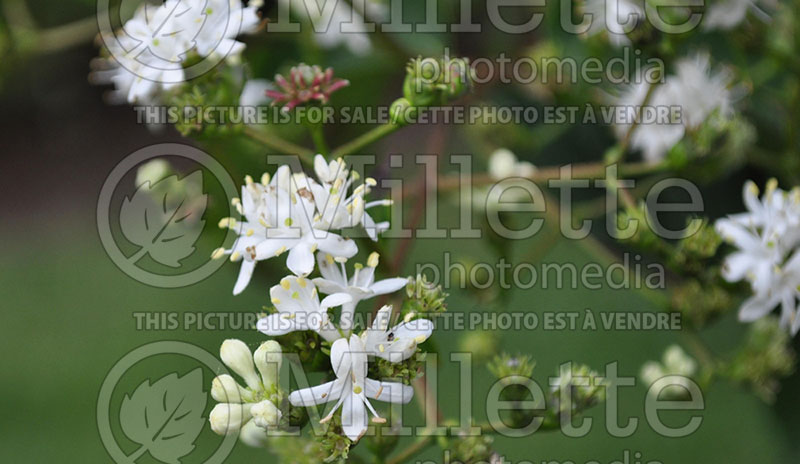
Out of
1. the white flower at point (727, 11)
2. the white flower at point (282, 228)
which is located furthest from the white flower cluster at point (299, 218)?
the white flower at point (727, 11)

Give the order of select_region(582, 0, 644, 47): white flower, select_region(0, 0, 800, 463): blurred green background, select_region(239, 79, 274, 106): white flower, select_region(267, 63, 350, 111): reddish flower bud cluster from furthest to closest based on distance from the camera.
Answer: select_region(0, 0, 800, 463): blurred green background → select_region(239, 79, 274, 106): white flower → select_region(582, 0, 644, 47): white flower → select_region(267, 63, 350, 111): reddish flower bud cluster

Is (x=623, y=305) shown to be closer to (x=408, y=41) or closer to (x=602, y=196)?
(x=602, y=196)

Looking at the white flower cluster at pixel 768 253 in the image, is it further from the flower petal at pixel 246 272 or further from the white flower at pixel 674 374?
the flower petal at pixel 246 272

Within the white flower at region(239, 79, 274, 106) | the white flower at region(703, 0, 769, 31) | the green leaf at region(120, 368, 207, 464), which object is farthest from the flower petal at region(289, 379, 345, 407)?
the white flower at region(703, 0, 769, 31)

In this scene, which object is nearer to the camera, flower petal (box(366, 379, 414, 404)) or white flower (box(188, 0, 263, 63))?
flower petal (box(366, 379, 414, 404))

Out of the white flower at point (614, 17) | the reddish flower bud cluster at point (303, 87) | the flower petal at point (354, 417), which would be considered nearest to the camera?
the flower petal at point (354, 417)

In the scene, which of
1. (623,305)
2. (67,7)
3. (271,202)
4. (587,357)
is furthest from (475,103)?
(67,7)

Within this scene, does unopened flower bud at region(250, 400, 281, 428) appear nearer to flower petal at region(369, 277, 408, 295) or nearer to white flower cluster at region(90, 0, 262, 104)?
flower petal at region(369, 277, 408, 295)
